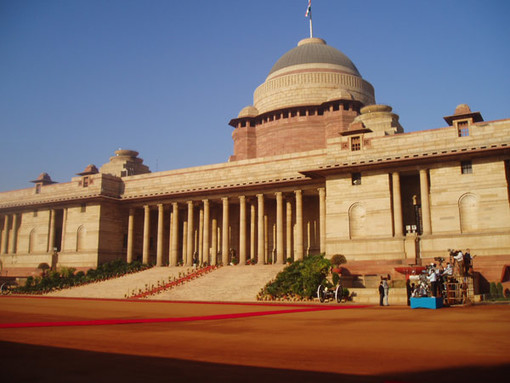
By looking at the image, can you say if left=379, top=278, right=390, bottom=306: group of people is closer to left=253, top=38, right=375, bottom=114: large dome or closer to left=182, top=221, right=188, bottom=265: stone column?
left=182, top=221, right=188, bottom=265: stone column

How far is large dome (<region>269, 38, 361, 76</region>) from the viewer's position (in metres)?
61.6

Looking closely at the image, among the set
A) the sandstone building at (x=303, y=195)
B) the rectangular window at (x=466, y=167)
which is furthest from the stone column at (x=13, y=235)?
the rectangular window at (x=466, y=167)

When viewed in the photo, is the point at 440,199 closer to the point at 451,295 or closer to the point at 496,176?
the point at 496,176

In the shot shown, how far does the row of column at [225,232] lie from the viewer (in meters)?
44.9

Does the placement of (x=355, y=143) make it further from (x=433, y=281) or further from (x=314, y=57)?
(x=314, y=57)

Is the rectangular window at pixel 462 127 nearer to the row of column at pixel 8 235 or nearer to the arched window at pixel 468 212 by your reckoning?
the arched window at pixel 468 212

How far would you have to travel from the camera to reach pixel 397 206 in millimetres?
38312

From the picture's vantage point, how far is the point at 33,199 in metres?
58.7

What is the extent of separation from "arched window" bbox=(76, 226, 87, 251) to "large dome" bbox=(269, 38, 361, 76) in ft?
103

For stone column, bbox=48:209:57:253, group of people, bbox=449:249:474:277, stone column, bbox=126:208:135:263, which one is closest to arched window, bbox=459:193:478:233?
group of people, bbox=449:249:474:277

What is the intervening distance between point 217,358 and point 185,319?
824 cm

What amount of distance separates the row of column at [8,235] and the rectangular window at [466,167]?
166 feet

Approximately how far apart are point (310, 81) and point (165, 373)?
56225mm

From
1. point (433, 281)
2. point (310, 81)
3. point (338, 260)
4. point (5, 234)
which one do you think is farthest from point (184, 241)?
point (433, 281)
